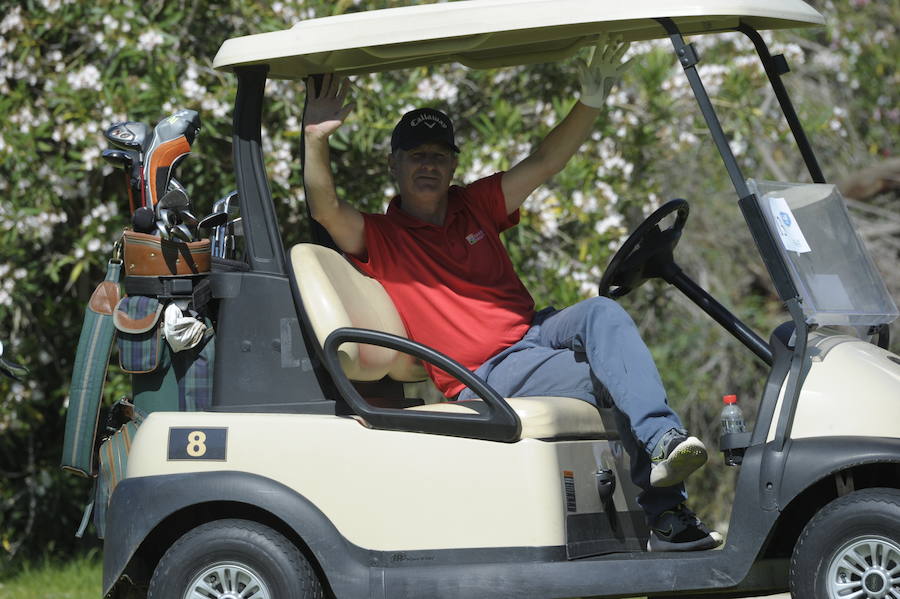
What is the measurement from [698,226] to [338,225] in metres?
4.87

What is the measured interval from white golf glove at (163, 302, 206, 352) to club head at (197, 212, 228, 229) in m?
0.28

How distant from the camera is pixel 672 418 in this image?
142 inches

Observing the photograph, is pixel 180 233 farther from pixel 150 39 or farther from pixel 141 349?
pixel 150 39

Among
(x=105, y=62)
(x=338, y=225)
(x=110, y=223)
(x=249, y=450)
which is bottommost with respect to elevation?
(x=249, y=450)

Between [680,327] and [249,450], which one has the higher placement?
[680,327]

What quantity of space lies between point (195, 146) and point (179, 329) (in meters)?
2.32

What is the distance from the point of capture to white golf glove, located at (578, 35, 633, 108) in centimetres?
404

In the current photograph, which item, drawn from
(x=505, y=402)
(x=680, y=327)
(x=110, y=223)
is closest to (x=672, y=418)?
(x=505, y=402)

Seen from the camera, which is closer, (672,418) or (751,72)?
(672,418)

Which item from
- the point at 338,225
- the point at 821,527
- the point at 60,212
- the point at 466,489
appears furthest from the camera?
the point at 60,212

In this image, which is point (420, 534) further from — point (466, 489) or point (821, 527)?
point (821, 527)

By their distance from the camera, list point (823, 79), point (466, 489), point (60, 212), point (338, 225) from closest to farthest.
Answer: point (466, 489)
point (338, 225)
point (60, 212)
point (823, 79)

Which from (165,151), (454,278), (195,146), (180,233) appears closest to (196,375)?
(180,233)

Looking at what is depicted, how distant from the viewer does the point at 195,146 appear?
5.95 meters
